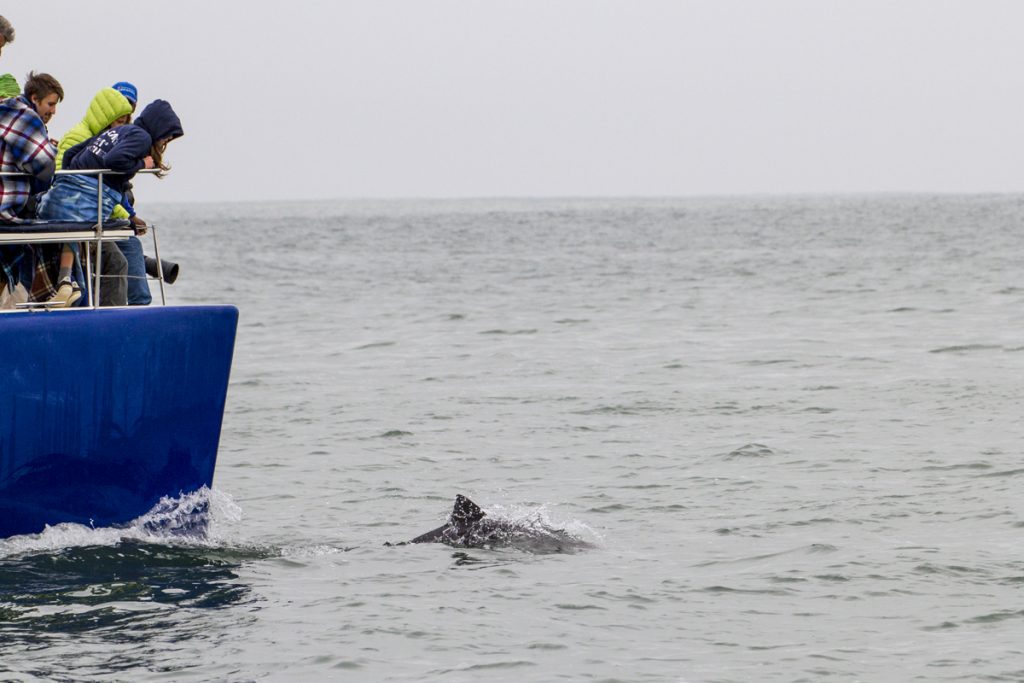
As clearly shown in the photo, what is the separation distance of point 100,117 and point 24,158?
2.67 feet

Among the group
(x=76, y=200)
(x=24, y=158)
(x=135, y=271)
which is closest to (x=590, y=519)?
(x=135, y=271)

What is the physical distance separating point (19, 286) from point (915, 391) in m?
11.2

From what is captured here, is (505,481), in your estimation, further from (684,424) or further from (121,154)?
(121,154)

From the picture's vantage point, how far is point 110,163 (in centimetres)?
905

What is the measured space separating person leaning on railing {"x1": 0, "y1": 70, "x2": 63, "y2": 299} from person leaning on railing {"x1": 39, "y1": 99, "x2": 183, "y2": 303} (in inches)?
8.6

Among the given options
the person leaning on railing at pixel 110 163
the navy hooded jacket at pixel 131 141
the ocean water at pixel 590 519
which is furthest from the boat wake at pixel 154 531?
the navy hooded jacket at pixel 131 141

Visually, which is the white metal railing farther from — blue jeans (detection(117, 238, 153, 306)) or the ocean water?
the ocean water

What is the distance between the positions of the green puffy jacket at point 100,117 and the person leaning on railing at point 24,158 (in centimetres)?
45

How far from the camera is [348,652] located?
312 inches

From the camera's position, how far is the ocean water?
26.1ft

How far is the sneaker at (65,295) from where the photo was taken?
29.7ft

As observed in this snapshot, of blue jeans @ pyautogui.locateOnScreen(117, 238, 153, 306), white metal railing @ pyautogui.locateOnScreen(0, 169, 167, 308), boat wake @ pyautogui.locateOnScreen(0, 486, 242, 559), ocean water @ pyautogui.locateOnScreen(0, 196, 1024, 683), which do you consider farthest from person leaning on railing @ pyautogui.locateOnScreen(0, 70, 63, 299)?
ocean water @ pyautogui.locateOnScreen(0, 196, 1024, 683)

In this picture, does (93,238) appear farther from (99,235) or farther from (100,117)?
(100,117)

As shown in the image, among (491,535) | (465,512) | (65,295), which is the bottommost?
(491,535)
